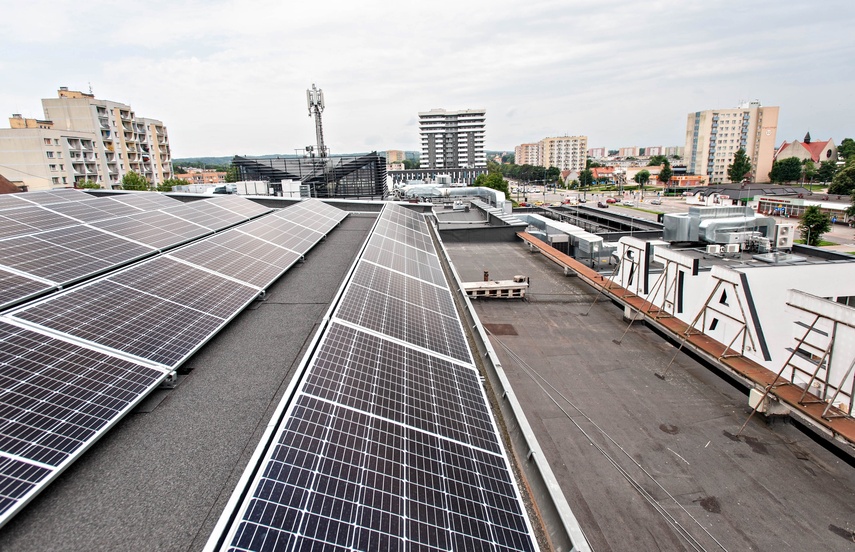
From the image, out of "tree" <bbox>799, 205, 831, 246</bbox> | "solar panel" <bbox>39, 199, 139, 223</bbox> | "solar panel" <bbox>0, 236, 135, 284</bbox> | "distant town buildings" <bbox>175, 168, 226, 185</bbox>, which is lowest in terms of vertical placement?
"tree" <bbox>799, 205, 831, 246</bbox>

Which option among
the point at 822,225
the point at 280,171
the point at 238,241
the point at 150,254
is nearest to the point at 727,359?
the point at 238,241

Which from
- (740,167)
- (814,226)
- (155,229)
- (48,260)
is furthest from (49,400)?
(740,167)

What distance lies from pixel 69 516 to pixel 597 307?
18.9m

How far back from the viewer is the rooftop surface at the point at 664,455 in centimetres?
807

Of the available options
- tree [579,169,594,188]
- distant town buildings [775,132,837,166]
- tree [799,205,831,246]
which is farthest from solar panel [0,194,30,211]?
distant town buildings [775,132,837,166]

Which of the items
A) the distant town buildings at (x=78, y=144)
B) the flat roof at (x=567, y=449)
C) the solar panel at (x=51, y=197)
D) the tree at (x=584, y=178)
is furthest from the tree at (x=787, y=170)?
the distant town buildings at (x=78, y=144)

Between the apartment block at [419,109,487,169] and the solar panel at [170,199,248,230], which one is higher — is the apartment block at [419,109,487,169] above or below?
above

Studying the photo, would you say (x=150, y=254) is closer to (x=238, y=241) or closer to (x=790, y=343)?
(x=238, y=241)

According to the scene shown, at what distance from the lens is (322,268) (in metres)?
14.4

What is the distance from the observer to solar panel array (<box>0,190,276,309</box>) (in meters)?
9.68

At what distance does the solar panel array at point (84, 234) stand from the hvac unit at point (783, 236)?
38298mm

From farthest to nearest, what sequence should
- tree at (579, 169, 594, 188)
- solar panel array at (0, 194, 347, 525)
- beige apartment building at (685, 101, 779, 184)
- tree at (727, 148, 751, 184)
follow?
tree at (579, 169, 594, 188)
beige apartment building at (685, 101, 779, 184)
tree at (727, 148, 751, 184)
solar panel array at (0, 194, 347, 525)

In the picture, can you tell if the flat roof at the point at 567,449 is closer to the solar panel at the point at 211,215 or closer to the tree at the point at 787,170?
the solar panel at the point at 211,215

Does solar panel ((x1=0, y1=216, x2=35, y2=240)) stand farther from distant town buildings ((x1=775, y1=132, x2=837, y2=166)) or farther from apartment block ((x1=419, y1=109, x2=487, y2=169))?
distant town buildings ((x1=775, y1=132, x2=837, y2=166))
